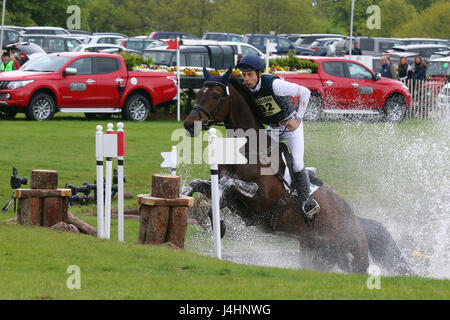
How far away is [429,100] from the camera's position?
31.1m

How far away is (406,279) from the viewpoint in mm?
8875

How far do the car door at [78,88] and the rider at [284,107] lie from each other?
16.4 m

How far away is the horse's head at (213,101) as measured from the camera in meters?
9.29

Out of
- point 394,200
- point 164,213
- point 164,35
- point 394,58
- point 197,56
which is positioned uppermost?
point 164,35

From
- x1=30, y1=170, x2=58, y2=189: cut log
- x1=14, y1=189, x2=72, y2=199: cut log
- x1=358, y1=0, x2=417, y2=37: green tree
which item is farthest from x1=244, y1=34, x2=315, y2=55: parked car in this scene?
x1=14, y1=189, x2=72, y2=199: cut log

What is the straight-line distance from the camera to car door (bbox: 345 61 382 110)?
2967 cm

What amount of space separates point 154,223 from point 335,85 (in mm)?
19562

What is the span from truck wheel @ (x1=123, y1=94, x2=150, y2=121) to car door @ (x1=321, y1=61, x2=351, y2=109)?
17.9ft

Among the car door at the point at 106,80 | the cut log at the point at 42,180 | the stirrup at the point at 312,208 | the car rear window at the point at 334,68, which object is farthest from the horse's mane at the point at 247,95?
the car rear window at the point at 334,68

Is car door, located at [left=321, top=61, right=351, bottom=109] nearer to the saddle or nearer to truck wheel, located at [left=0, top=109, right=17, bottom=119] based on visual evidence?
truck wheel, located at [left=0, top=109, right=17, bottom=119]

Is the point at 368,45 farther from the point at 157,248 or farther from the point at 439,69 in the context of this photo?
the point at 157,248

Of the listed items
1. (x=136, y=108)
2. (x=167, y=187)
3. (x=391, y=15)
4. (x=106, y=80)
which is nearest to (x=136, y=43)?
(x=136, y=108)

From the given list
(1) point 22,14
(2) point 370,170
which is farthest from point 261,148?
(1) point 22,14
